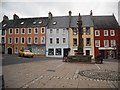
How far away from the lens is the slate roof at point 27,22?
165 ft

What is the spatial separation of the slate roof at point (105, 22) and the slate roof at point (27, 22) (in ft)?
48.5

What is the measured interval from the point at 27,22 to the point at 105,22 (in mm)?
23813

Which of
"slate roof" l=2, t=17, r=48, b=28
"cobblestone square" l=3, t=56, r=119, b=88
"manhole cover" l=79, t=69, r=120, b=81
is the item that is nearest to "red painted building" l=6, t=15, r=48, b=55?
"slate roof" l=2, t=17, r=48, b=28

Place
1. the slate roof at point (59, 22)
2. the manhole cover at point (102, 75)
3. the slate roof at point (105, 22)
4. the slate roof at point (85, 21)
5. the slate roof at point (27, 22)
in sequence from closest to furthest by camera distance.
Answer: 1. the manhole cover at point (102, 75)
2. the slate roof at point (105, 22)
3. the slate roof at point (85, 21)
4. the slate roof at point (59, 22)
5. the slate roof at point (27, 22)

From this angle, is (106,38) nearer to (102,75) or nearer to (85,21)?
(85,21)

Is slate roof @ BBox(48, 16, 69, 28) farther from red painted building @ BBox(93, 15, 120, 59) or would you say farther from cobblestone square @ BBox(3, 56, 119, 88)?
cobblestone square @ BBox(3, 56, 119, 88)

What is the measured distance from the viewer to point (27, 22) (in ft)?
172

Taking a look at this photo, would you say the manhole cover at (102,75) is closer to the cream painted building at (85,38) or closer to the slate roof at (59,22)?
the cream painted building at (85,38)

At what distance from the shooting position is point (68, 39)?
4703 centimetres

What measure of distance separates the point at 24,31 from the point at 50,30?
840cm

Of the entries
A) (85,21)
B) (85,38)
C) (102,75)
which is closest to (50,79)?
(102,75)

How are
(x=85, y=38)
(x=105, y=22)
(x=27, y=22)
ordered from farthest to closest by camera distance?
(x=27, y=22), (x=105, y=22), (x=85, y=38)

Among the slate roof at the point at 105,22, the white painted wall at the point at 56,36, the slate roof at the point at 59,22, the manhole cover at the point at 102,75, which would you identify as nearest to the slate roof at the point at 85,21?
the slate roof at the point at 105,22

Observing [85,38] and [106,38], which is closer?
[106,38]
